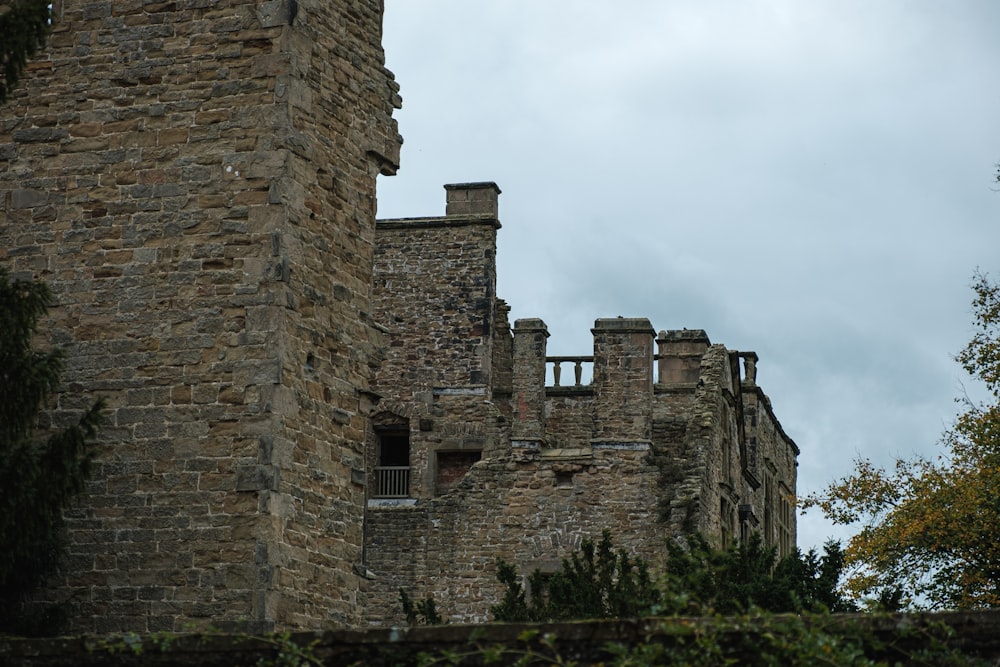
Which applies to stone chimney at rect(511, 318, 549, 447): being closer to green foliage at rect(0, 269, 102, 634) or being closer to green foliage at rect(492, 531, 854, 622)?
green foliage at rect(492, 531, 854, 622)

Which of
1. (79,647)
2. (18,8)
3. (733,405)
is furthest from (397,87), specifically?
(733,405)

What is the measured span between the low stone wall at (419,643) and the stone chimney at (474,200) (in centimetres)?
1789

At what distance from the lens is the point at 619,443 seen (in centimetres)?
2339

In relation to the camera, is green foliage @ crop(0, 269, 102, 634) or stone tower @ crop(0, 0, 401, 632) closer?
green foliage @ crop(0, 269, 102, 634)

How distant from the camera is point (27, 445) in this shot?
39.6 ft

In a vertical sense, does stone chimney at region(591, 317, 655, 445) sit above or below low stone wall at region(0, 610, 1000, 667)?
above

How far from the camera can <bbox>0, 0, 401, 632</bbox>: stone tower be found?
12648 mm

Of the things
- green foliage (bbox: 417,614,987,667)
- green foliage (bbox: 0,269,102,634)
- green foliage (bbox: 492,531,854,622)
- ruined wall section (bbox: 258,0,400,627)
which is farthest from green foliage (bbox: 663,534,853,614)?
green foliage (bbox: 417,614,987,667)

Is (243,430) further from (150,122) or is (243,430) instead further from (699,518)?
(699,518)

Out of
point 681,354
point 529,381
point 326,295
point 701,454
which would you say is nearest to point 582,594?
point 326,295

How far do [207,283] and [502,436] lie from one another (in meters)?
12.6

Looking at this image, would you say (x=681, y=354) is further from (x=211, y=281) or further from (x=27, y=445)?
(x=27, y=445)

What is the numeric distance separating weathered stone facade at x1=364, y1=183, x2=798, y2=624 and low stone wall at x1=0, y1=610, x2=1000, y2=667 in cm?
1353

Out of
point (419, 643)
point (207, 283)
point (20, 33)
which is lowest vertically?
point (419, 643)
